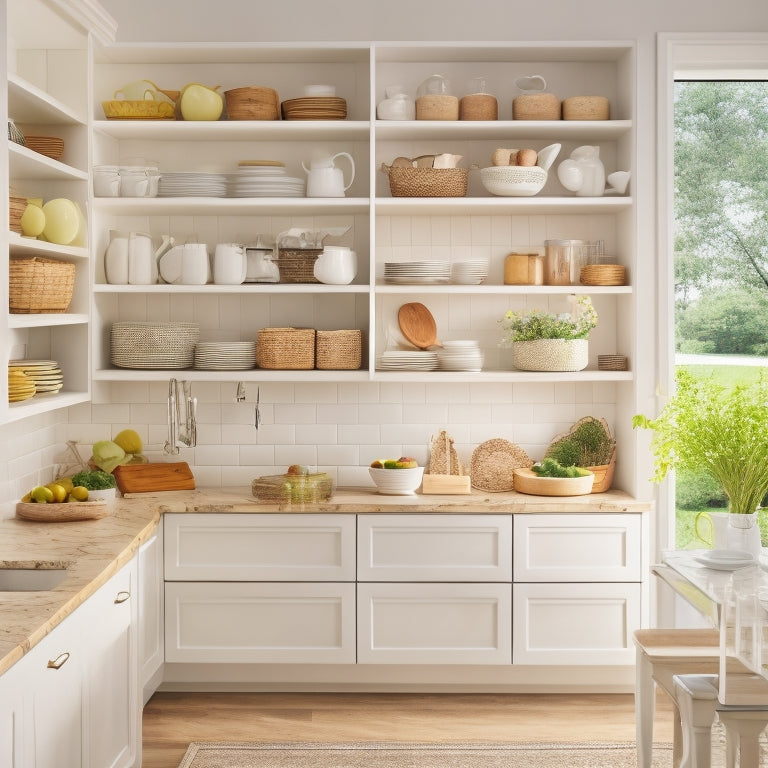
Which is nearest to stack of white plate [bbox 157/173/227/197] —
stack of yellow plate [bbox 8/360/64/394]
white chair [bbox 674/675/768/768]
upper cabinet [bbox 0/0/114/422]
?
upper cabinet [bbox 0/0/114/422]

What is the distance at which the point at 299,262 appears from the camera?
4078 millimetres

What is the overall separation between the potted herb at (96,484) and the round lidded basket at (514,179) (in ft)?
6.49

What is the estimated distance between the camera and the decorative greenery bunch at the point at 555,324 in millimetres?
4023

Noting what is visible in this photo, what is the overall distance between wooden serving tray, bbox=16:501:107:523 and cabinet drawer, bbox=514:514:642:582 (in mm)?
1655

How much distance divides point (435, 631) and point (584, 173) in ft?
6.61

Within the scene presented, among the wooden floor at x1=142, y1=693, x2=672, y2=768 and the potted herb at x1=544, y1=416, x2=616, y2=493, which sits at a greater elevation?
the potted herb at x1=544, y1=416, x2=616, y2=493

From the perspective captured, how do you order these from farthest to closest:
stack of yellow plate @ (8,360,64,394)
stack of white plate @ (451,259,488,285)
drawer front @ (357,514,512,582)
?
stack of white plate @ (451,259,488,285)
drawer front @ (357,514,512,582)
stack of yellow plate @ (8,360,64,394)

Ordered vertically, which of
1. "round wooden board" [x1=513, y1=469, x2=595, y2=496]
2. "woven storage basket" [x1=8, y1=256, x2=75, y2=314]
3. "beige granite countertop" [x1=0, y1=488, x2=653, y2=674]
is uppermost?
"woven storage basket" [x1=8, y1=256, x2=75, y2=314]

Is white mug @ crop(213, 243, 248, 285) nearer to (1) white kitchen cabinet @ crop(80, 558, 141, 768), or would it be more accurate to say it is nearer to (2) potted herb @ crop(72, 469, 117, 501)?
(2) potted herb @ crop(72, 469, 117, 501)

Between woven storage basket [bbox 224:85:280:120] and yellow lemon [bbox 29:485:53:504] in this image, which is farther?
woven storage basket [bbox 224:85:280:120]

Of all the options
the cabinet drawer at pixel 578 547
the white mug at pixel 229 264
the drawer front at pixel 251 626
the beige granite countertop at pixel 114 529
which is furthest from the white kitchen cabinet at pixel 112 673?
the cabinet drawer at pixel 578 547

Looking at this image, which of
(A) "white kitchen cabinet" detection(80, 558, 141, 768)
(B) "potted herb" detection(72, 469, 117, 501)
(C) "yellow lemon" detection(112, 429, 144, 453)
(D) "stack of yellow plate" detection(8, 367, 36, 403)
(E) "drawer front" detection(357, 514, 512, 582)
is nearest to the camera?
(A) "white kitchen cabinet" detection(80, 558, 141, 768)

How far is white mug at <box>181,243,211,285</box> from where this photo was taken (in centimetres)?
404

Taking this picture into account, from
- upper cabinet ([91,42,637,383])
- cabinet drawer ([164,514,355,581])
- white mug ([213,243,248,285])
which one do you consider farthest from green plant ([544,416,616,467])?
white mug ([213,243,248,285])
